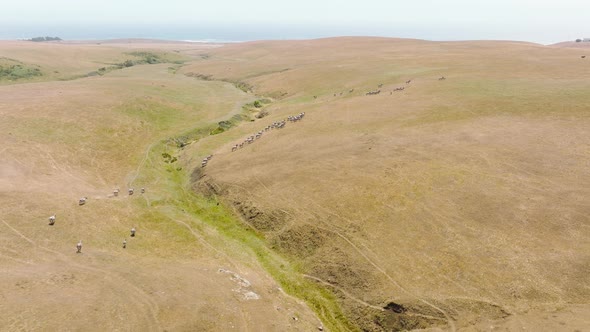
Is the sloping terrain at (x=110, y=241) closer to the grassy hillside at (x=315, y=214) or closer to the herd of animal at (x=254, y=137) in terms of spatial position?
the grassy hillside at (x=315, y=214)

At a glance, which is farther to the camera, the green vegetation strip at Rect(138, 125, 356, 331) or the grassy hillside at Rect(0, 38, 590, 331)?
the green vegetation strip at Rect(138, 125, 356, 331)

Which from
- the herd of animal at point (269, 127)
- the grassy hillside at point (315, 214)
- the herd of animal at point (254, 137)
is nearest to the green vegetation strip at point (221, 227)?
the grassy hillside at point (315, 214)

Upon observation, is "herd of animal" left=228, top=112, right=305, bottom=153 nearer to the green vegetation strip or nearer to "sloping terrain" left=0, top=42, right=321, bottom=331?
the green vegetation strip

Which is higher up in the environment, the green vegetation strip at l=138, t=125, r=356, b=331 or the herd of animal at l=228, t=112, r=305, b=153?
the herd of animal at l=228, t=112, r=305, b=153

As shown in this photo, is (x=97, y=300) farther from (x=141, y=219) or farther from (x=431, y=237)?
(x=431, y=237)

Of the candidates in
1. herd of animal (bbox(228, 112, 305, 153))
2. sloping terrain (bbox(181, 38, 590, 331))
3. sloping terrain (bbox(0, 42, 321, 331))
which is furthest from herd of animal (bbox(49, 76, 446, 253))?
sloping terrain (bbox(181, 38, 590, 331))

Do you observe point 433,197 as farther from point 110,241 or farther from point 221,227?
point 110,241

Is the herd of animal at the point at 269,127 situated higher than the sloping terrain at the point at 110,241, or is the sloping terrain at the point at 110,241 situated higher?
the herd of animal at the point at 269,127

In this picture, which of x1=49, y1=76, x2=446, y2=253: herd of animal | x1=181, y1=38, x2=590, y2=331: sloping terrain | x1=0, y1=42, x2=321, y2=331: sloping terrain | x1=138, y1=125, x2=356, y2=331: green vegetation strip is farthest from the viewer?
x1=49, y1=76, x2=446, y2=253: herd of animal
